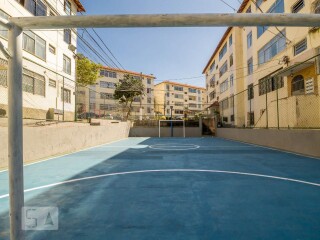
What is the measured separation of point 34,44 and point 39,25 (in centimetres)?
1653

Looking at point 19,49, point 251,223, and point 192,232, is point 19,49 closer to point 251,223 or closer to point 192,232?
point 192,232

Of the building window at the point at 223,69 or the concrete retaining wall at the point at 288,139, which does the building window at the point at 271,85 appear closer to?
the concrete retaining wall at the point at 288,139

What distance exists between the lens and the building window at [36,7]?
14.5 meters

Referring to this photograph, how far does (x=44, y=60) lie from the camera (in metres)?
16.6

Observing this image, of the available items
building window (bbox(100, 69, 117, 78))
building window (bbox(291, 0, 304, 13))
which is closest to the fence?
building window (bbox(291, 0, 304, 13))

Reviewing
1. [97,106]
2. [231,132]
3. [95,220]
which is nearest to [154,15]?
[95,220]

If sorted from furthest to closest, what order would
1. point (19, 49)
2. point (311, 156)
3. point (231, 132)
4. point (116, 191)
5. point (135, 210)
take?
1. point (231, 132)
2. point (311, 156)
3. point (116, 191)
4. point (135, 210)
5. point (19, 49)

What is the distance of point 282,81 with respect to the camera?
15.8 m

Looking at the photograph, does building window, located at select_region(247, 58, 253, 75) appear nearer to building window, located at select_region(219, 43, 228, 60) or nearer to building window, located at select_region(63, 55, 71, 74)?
building window, located at select_region(219, 43, 228, 60)

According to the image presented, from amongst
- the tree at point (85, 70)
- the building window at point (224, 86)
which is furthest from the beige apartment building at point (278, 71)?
the tree at point (85, 70)

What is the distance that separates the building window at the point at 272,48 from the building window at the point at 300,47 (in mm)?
1358

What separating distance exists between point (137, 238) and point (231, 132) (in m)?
17.9

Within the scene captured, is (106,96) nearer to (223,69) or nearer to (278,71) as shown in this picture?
(223,69)

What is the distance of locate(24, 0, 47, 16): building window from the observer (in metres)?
14.5
